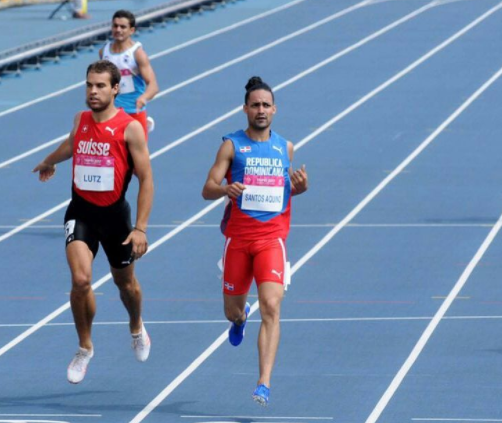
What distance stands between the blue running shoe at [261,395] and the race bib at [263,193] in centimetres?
112

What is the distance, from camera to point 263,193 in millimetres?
8336

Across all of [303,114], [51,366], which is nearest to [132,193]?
[303,114]

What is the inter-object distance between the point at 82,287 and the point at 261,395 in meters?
1.25

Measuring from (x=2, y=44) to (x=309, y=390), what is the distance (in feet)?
55.9

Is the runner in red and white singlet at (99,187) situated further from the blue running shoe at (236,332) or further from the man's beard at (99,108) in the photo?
the blue running shoe at (236,332)

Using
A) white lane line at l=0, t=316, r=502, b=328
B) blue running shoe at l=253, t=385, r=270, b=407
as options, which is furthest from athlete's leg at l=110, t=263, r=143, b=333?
white lane line at l=0, t=316, r=502, b=328

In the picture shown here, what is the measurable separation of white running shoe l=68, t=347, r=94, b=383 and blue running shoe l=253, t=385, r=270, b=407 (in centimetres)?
116

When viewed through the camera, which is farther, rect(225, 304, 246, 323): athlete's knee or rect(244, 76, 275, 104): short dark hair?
rect(225, 304, 246, 323): athlete's knee

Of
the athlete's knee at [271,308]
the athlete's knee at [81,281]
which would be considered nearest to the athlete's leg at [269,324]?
the athlete's knee at [271,308]

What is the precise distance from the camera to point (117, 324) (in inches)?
417

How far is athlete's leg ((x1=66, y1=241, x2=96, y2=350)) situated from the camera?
827 cm

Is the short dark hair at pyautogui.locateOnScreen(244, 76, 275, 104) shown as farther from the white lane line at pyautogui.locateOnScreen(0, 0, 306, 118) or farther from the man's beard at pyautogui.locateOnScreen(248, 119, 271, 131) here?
the white lane line at pyautogui.locateOnScreen(0, 0, 306, 118)

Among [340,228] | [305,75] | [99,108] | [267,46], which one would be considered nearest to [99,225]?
[99,108]

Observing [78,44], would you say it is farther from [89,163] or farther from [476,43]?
[89,163]
